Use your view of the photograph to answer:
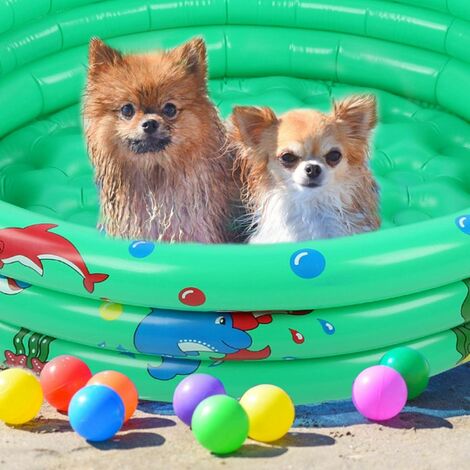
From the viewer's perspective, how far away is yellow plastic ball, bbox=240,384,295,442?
3025 millimetres

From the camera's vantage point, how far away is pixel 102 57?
9.99 feet

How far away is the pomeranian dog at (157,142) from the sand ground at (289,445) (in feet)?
1.94

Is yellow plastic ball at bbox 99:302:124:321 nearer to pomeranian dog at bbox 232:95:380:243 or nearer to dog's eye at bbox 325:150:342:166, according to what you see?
pomeranian dog at bbox 232:95:380:243

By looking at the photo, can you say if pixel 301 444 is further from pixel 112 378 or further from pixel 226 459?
pixel 112 378

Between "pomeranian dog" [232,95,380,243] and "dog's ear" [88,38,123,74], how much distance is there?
14.3 inches

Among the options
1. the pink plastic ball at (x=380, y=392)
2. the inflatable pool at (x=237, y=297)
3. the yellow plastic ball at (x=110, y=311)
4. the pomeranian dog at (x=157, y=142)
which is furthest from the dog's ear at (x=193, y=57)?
the pink plastic ball at (x=380, y=392)

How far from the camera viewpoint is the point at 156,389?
3.33 meters

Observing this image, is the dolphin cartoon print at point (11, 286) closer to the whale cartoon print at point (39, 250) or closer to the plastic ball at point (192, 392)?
the whale cartoon print at point (39, 250)

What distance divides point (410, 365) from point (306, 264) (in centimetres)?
46

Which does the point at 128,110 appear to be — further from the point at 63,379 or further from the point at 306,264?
the point at 63,379

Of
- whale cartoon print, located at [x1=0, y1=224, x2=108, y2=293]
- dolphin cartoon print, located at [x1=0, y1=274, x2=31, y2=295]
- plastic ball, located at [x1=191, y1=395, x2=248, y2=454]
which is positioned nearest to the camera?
plastic ball, located at [x1=191, y1=395, x2=248, y2=454]

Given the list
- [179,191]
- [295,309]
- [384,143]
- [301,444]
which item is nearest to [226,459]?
[301,444]

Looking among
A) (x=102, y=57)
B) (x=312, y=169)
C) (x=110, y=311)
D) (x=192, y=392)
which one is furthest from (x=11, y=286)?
(x=312, y=169)

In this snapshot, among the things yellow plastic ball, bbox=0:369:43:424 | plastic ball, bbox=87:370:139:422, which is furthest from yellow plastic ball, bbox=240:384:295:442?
yellow plastic ball, bbox=0:369:43:424
